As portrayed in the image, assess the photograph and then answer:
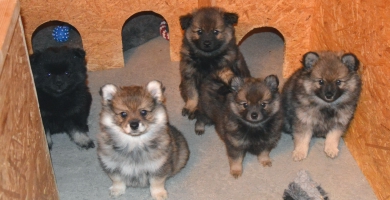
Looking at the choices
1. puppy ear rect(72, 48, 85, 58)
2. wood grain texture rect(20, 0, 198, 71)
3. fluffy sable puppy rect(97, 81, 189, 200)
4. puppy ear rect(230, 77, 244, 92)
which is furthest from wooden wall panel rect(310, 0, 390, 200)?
puppy ear rect(72, 48, 85, 58)

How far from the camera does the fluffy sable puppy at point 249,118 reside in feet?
11.7

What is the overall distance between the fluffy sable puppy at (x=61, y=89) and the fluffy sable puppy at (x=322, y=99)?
63.8 inches

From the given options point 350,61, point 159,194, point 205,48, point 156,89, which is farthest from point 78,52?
point 350,61

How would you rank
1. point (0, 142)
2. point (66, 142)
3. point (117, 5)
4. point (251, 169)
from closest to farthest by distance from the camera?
1. point (0, 142)
2. point (251, 169)
3. point (66, 142)
4. point (117, 5)

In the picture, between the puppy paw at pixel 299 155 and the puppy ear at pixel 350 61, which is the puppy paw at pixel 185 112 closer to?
the puppy paw at pixel 299 155

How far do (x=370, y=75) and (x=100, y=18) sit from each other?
8.37 feet

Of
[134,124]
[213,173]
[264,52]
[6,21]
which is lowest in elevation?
[213,173]

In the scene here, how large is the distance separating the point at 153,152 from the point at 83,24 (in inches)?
79.4

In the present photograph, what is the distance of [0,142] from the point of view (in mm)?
2363

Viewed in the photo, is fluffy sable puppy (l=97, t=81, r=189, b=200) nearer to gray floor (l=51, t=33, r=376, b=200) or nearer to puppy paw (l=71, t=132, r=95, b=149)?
gray floor (l=51, t=33, r=376, b=200)

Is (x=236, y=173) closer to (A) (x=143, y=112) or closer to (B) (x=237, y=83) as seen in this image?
(B) (x=237, y=83)

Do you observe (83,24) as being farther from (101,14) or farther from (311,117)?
(311,117)

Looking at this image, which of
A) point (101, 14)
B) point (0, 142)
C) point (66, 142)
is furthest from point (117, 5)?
point (0, 142)

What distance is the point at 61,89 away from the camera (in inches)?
151
